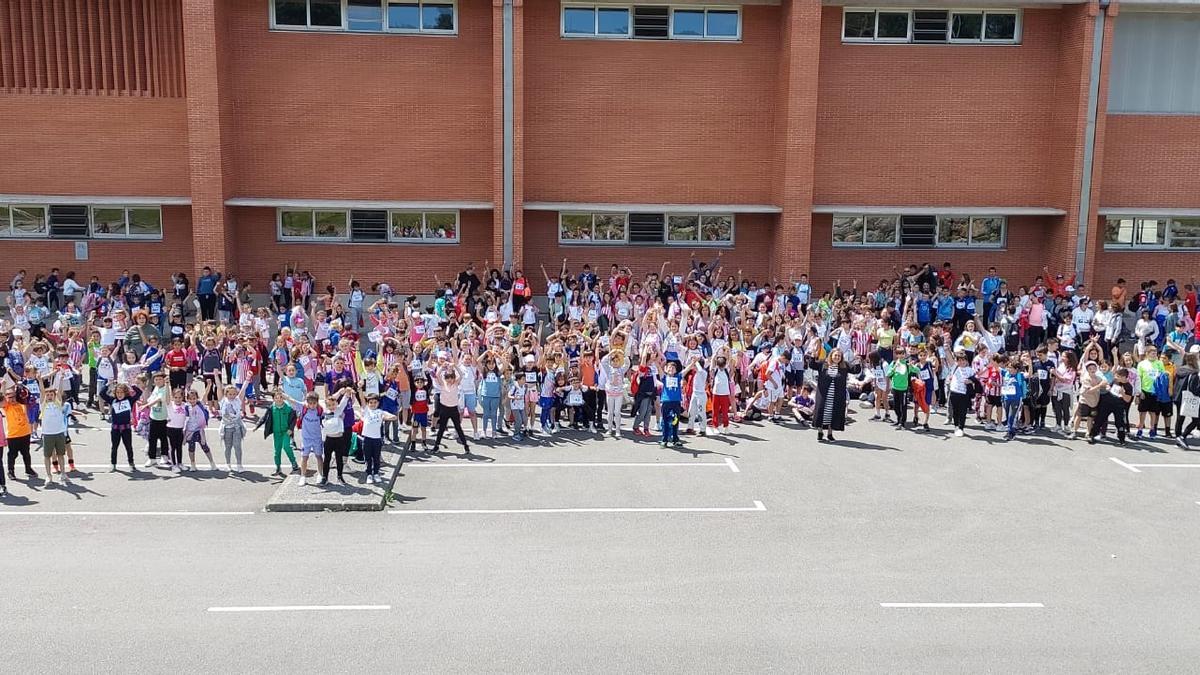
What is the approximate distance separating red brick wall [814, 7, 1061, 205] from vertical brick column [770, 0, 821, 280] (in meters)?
1.15

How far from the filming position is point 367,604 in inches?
408

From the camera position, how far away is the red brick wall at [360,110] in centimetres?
2672

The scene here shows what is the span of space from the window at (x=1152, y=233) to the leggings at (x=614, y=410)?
1803 cm

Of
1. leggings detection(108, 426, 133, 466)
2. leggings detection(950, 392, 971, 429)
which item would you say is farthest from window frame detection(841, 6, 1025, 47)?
leggings detection(108, 426, 133, 466)

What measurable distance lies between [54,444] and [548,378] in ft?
24.9

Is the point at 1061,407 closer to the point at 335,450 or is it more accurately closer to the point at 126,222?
the point at 335,450

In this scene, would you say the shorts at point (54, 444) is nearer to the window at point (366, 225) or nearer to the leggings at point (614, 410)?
the leggings at point (614, 410)

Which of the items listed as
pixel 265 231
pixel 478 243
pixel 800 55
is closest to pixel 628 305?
pixel 478 243

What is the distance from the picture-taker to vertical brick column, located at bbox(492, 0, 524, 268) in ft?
85.2

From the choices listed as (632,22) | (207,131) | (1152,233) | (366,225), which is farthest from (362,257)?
(1152,233)

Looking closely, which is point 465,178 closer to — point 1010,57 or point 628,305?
point 628,305

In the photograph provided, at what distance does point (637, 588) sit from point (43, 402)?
366 inches

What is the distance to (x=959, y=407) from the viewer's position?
59.0 ft

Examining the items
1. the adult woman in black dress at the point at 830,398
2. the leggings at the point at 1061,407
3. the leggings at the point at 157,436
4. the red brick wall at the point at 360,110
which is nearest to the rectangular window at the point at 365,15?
the red brick wall at the point at 360,110
